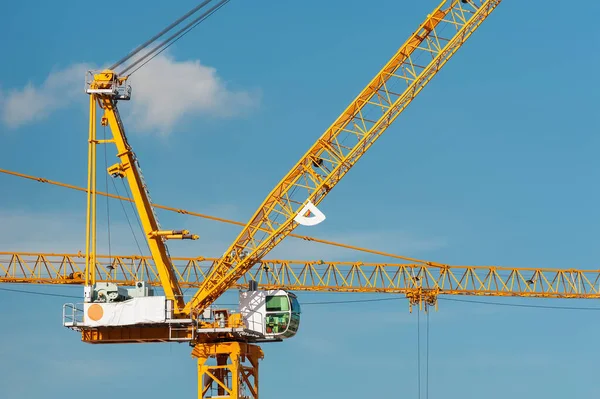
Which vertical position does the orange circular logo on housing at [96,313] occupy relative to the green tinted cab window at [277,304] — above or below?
below

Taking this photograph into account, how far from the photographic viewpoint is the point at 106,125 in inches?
4931

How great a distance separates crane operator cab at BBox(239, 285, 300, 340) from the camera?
122812 millimetres

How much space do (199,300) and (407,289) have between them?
199ft

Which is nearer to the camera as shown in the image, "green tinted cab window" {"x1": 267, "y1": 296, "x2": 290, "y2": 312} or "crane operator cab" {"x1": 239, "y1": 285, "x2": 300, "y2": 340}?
"crane operator cab" {"x1": 239, "y1": 285, "x2": 300, "y2": 340}

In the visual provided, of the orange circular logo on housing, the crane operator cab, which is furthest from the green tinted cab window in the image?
the orange circular logo on housing

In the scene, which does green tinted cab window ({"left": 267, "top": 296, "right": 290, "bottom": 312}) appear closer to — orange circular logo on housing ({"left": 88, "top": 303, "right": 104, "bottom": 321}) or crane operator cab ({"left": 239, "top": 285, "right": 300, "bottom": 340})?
crane operator cab ({"left": 239, "top": 285, "right": 300, "bottom": 340})

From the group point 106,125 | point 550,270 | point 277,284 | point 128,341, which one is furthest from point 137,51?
point 550,270

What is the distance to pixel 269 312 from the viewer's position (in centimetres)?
12325

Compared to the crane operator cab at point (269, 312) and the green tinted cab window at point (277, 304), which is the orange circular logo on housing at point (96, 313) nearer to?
the crane operator cab at point (269, 312)

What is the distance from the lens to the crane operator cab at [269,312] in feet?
403

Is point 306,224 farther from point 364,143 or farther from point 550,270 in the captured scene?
point 550,270

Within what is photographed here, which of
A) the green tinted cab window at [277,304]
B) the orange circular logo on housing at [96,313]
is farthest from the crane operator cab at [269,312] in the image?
the orange circular logo on housing at [96,313]

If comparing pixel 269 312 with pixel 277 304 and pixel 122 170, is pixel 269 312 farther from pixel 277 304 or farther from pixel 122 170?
pixel 122 170

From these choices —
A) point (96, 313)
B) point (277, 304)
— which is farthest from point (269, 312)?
point (96, 313)
